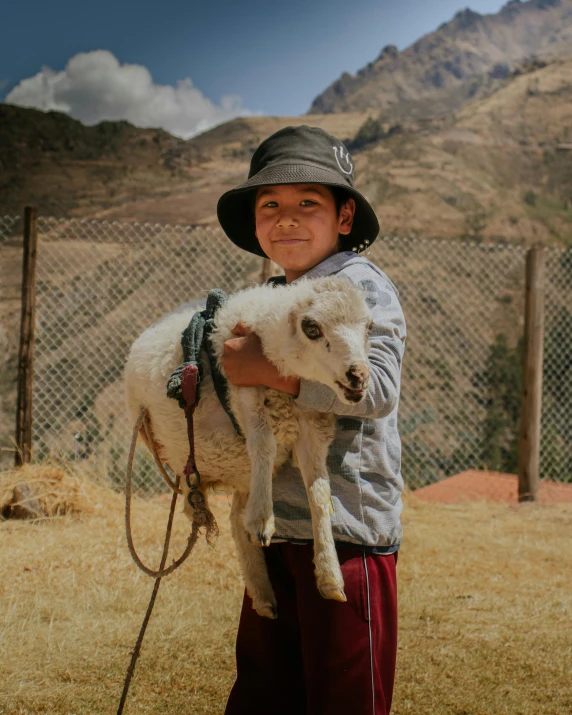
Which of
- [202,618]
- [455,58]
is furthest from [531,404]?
[455,58]

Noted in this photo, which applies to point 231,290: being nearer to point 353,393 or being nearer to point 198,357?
point 198,357

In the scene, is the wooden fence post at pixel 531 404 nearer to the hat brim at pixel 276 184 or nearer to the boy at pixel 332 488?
the hat brim at pixel 276 184

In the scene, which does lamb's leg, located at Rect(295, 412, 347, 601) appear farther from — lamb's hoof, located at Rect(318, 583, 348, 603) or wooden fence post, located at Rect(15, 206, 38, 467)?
wooden fence post, located at Rect(15, 206, 38, 467)

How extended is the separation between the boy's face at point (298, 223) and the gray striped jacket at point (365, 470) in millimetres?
68

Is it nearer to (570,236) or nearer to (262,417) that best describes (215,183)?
(570,236)

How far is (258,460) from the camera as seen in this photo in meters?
1.50

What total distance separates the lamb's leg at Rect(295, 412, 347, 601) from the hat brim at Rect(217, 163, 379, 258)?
1.89 feet

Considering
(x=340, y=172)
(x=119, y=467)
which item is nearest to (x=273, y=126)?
(x=119, y=467)

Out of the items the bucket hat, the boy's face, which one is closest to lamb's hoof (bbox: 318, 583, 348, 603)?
the boy's face

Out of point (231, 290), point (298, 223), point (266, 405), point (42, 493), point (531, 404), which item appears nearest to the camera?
point (266, 405)

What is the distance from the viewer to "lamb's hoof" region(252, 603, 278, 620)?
5.71 feet

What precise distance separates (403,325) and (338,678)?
33.5 inches

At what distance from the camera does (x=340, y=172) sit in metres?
1.79

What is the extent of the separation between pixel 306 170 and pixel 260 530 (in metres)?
0.87
